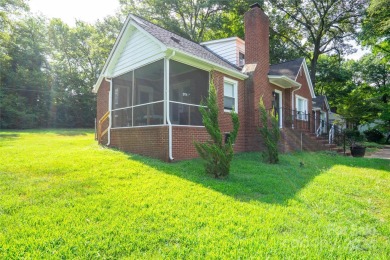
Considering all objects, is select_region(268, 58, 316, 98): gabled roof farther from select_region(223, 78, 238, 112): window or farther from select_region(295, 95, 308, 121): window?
select_region(223, 78, 238, 112): window

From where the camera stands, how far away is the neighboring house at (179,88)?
820 centimetres

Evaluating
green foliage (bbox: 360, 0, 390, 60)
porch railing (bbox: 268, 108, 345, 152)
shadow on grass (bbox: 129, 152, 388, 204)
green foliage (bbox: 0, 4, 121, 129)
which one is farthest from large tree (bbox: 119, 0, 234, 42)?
shadow on grass (bbox: 129, 152, 388, 204)

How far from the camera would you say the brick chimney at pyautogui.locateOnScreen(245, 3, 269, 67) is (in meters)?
11.5

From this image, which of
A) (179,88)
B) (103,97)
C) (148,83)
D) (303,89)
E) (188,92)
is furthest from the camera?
(303,89)

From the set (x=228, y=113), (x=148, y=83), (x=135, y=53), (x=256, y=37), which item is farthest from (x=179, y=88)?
(x=256, y=37)

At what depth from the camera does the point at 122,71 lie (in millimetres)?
10656

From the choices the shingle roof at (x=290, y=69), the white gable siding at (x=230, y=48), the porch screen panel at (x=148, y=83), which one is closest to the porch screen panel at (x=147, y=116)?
the porch screen panel at (x=148, y=83)

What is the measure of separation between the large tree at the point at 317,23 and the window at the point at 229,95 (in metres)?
18.3

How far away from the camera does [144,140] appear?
8.64 m

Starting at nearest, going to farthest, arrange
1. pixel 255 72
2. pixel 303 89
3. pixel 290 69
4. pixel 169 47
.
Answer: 1. pixel 169 47
2. pixel 255 72
3. pixel 290 69
4. pixel 303 89

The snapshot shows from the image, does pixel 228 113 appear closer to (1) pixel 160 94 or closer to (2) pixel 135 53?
(2) pixel 135 53

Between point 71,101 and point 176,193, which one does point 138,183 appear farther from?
point 71,101

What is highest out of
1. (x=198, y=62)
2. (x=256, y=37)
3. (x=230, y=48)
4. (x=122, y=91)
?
(x=230, y=48)

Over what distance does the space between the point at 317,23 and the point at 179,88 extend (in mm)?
21671
